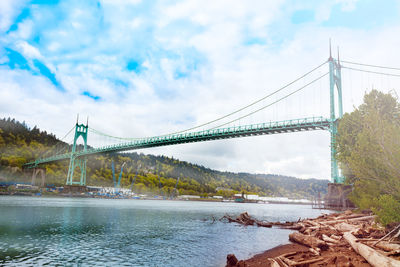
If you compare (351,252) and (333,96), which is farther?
(333,96)

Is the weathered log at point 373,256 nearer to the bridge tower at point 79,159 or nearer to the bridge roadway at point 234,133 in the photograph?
the bridge roadway at point 234,133

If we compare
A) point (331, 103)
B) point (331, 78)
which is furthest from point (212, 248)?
point (331, 78)

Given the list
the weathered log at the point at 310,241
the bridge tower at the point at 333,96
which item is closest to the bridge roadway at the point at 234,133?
the bridge tower at the point at 333,96

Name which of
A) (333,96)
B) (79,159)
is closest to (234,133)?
(333,96)

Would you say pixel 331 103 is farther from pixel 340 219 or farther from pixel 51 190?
pixel 51 190

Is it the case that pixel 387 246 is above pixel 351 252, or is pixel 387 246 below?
above

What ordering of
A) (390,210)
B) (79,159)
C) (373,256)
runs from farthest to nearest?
(79,159), (390,210), (373,256)

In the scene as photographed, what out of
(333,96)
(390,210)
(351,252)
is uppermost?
(333,96)

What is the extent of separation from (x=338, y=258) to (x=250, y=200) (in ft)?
628

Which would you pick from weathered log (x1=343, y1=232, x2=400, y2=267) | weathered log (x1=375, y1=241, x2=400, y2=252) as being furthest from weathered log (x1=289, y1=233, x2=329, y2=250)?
weathered log (x1=375, y1=241, x2=400, y2=252)

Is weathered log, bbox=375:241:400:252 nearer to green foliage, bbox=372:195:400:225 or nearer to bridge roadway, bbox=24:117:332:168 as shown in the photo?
green foliage, bbox=372:195:400:225

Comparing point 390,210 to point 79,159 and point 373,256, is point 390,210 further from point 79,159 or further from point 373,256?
point 79,159

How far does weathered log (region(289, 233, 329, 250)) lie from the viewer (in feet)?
52.4

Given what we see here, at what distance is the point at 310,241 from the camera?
1795cm
